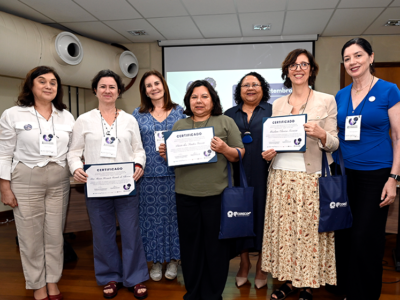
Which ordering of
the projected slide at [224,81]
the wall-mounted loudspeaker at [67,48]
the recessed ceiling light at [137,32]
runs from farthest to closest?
the projected slide at [224,81], the recessed ceiling light at [137,32], the wall-mounted loudspeaker at [67,48]

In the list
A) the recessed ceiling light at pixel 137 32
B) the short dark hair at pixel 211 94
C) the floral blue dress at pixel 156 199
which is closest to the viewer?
the short dark hair at pixel 211 94

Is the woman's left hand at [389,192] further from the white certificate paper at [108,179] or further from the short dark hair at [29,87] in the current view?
the short dark hair at [29,87]

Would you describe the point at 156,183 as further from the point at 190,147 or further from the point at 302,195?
the point at 302,195

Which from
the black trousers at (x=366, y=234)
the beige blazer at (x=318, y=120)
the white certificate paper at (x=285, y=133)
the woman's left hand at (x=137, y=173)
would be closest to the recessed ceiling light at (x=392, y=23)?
the beige blazer at (x=318, y=120)

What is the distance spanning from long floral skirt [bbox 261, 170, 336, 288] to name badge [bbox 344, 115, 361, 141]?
0.33m

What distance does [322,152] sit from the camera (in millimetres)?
1962

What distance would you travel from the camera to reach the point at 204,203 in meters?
2.00

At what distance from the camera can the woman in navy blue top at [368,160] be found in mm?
1829

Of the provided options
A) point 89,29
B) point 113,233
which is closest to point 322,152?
point 113,233

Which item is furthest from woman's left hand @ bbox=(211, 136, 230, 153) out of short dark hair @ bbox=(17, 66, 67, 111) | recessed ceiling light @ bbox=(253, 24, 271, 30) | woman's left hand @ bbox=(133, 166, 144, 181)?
recessed ceiling light @ bbox=(253, 24, 271, 30)

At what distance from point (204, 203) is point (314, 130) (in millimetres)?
867

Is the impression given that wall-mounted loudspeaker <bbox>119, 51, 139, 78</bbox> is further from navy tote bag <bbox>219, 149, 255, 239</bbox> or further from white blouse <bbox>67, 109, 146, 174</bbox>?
navy tote bag <bbox>219, 149, 255, 239</bbox>

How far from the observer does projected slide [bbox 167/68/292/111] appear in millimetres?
6020

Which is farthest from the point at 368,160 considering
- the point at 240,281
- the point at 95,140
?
the point at 95,140
